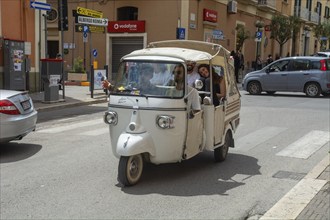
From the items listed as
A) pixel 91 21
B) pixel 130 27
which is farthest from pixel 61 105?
pixel 130 27

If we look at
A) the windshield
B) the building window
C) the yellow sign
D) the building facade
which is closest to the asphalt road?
the windshield

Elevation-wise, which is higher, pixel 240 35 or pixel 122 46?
pixel 240 35

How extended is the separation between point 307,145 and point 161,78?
4.35 m

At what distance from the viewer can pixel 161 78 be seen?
20.7 ft

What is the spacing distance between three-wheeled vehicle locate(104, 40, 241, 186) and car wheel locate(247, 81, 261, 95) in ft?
46.6

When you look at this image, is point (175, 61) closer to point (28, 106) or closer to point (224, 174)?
point (224, 174)

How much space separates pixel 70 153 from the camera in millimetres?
8406

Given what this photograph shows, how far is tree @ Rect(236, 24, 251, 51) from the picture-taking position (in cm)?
3266

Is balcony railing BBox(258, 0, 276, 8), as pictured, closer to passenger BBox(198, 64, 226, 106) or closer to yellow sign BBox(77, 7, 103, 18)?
yellow sign BBox(77, 7, 103, 18)

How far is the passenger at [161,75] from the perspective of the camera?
630 centimetres

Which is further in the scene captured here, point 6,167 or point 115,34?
point 115,34

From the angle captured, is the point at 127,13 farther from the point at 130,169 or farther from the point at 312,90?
the point at 130,169

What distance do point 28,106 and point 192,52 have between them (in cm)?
372

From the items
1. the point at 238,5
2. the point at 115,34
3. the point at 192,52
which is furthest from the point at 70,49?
the point at 192,52
